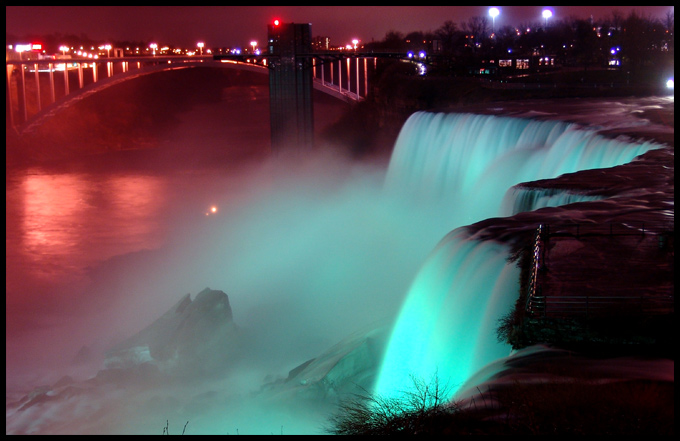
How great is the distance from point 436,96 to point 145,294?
2056 cm

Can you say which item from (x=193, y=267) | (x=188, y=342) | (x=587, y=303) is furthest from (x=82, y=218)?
(x=587, y=303)

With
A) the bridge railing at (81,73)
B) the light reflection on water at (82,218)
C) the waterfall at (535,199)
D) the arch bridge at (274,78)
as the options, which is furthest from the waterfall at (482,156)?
the bridge railing at (81,73)

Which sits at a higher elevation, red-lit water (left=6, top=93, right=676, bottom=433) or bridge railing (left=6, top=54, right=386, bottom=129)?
bridge railing (left=6, top=54, right=386, bottom=129)

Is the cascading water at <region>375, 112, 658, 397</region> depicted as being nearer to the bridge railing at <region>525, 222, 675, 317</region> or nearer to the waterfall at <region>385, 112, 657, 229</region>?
the waterfall at <region>385, 112, 657, 229</region>

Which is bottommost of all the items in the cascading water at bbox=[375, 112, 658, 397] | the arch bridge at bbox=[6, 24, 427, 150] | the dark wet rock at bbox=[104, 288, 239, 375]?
the dark wet rock at bbox=[104, 288, 239, 375]

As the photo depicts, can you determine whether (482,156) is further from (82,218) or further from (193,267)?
(82,218)

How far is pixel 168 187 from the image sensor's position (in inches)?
1517

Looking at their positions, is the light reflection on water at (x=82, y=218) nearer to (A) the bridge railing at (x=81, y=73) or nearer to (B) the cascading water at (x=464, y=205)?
(A) the bridge railing at (x=81, y=73)

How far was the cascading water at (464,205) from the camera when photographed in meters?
10.1

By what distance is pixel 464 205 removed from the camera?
22000 mm

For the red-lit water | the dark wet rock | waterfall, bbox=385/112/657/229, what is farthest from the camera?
waterfall, bbox=385/112/657/229

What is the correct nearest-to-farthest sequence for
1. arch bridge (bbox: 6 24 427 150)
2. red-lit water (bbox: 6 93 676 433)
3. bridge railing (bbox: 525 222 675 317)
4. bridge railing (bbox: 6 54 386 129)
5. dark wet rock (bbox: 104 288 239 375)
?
bridge railing (bbox: 525 222 675 317) → red-lit water (bbox: 6 93 676 433) → dark wet rock (bbox: 104 288 239 375) → arch bridge (bbox: 6 24 427 150) → bridge railing (bbox: 6 54 386 129)

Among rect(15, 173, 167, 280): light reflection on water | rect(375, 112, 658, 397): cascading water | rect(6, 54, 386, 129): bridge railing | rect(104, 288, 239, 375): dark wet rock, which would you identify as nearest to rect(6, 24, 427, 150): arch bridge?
rect(6, 54, 386, 129): bridge railing

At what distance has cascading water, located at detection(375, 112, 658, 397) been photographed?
33.1 feet
